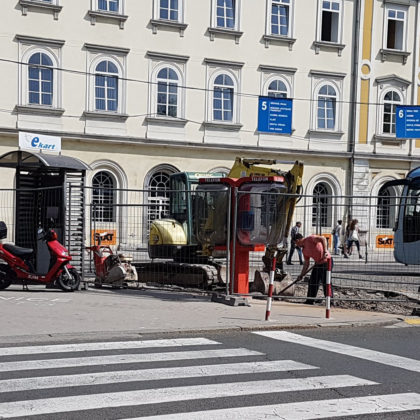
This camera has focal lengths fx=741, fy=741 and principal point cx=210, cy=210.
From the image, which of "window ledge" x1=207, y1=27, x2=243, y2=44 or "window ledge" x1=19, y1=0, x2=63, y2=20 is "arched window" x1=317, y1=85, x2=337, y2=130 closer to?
"window ledge" x1=207, y1=27, x2=243, y2=44

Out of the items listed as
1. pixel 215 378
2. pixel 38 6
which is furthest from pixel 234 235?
pixel 38 6

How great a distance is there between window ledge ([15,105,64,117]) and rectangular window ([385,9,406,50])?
54.2ft

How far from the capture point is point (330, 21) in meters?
34.8

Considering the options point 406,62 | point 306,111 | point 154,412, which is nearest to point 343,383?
point 154,412

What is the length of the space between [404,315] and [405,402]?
6222 mm

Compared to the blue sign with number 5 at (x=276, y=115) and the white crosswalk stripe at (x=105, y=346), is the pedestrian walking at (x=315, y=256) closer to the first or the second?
the white crosswalk stripe at (x=105, y=346)

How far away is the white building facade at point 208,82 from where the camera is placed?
28984mm

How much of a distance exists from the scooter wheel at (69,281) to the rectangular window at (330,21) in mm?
23768

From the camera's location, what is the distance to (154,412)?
5.87 m

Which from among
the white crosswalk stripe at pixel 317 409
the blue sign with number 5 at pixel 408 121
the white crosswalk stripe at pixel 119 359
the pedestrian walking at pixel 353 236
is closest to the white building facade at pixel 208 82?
the blue sign with number 5 at pixel 408 121

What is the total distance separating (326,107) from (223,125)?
18.1 ft

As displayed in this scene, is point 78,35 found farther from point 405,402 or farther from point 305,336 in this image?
point 405,402

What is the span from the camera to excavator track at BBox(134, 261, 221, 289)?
14.8 m

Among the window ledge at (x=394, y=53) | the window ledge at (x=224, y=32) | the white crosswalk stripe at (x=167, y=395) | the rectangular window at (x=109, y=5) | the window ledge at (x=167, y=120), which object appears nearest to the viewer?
the white crosswalk stripe at (x=167, y=395)
